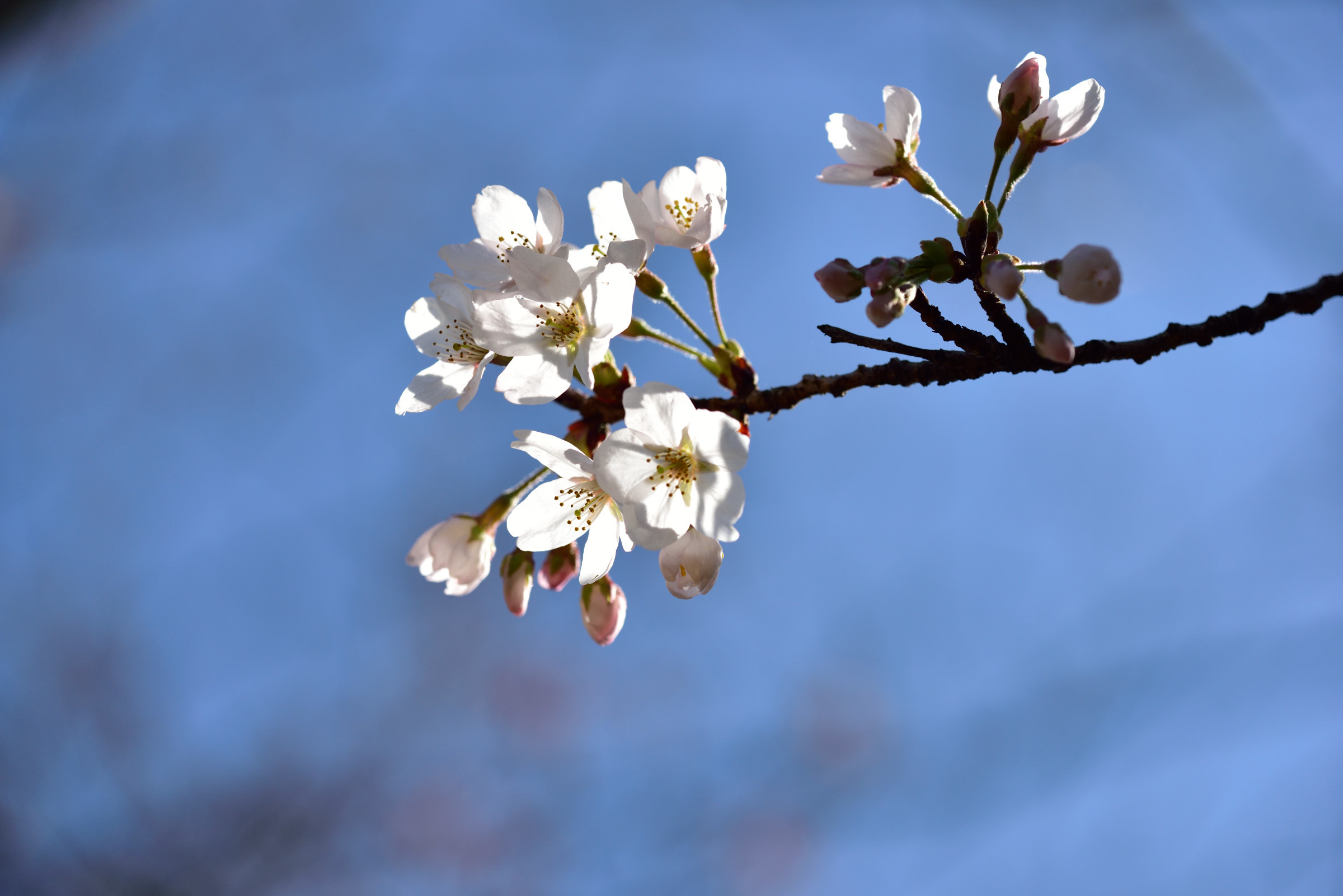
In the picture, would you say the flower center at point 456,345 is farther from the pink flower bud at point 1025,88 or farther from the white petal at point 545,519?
the pink flower bud at point 1025,88

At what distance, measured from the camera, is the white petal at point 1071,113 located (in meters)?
1.48

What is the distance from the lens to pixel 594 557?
5.14 ft

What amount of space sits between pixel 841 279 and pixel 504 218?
78cm

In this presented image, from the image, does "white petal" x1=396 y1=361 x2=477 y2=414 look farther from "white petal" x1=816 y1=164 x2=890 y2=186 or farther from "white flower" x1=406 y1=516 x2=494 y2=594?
"white petal" x1=816 y1=164 x2=890 y2=186

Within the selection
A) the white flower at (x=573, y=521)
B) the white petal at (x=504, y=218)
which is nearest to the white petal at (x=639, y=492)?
the white flower at (x=573, y=521)

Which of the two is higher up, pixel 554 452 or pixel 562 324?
pixel 562 324

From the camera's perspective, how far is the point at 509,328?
1.45m

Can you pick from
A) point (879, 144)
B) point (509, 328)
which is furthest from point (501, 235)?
point (879, 144)

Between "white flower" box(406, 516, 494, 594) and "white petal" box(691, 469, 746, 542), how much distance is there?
63 centimetres

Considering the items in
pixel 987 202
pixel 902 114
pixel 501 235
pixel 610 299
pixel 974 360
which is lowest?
pixel 974 360

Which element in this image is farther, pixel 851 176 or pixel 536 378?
pixel 851 176

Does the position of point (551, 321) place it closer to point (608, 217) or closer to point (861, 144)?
point (608, 217)

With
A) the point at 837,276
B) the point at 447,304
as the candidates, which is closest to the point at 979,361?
the point at 837,276

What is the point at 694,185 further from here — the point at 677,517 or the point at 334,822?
the point at 334,822
